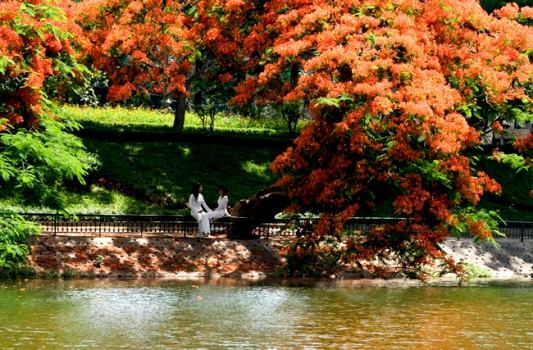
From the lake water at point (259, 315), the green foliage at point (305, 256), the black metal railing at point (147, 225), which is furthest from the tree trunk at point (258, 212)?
the lake water at point (259, 315)

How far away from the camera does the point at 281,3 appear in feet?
93.2

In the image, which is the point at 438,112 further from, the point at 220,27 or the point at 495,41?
the point at 220,27

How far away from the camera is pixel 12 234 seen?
23.7 meters

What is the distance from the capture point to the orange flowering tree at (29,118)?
23.7 meters

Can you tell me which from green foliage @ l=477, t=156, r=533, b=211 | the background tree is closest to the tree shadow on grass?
the background tree

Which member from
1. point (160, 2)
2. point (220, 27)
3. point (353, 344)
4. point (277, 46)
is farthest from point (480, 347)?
point (160, 2)

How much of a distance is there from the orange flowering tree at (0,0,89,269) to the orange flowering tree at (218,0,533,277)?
5.73 metres

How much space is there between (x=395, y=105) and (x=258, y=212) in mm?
7764

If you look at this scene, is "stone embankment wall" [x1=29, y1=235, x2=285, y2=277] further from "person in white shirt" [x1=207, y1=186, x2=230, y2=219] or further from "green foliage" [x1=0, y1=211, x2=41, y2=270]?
"green foliage" [x1=0, y1=211, x2=41, y2=270]

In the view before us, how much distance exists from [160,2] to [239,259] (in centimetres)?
1010

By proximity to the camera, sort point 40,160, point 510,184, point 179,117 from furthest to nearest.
→ point 510,184 → point 179,117 → point 40,160

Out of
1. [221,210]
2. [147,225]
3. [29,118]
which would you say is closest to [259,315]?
[29,118]

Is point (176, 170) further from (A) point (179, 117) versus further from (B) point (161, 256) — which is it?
(B) point (161, 256)

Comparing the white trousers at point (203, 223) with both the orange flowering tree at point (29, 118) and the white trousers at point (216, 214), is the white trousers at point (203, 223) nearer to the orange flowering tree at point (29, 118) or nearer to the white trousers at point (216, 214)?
the white trousers at point (216, 214)
